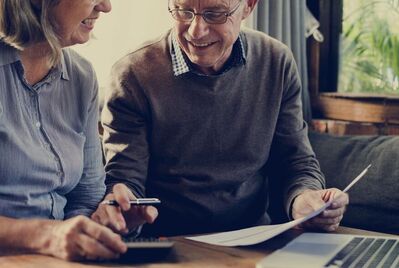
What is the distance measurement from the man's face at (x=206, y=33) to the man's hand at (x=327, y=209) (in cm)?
46

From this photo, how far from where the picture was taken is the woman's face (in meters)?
1.61

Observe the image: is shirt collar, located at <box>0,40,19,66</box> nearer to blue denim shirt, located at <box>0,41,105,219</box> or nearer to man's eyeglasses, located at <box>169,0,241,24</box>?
blue denim shirt, located at <box>0,41,105,219</box>

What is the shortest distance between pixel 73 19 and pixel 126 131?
400mm

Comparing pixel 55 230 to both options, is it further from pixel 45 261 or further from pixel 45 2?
pixel 45 2

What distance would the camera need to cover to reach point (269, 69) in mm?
2090

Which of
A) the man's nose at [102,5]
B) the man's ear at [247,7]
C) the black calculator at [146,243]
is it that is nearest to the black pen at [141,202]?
the black calculator at [146,243]

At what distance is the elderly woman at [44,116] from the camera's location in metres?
1.52

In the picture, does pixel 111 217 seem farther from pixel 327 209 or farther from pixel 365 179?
pixel 365 179

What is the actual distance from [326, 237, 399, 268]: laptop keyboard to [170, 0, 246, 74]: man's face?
0.66 metres

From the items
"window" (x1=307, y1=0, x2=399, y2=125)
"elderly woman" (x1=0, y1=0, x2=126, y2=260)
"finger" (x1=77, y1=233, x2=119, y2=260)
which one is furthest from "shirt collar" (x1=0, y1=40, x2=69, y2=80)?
"window" (x1=307, y1=0, x2=399, y2=125)

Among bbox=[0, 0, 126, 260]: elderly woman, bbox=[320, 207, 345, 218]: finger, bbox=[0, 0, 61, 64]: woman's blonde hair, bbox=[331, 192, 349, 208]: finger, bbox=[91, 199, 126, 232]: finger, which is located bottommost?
bbox=[320, 207, 345, 218]: finger

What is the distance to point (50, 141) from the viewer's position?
1602 mm

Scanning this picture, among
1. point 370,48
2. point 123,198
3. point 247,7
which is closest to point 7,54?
point 123,198

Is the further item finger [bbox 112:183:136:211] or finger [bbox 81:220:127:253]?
finger [bbox 112:183:136:211]
